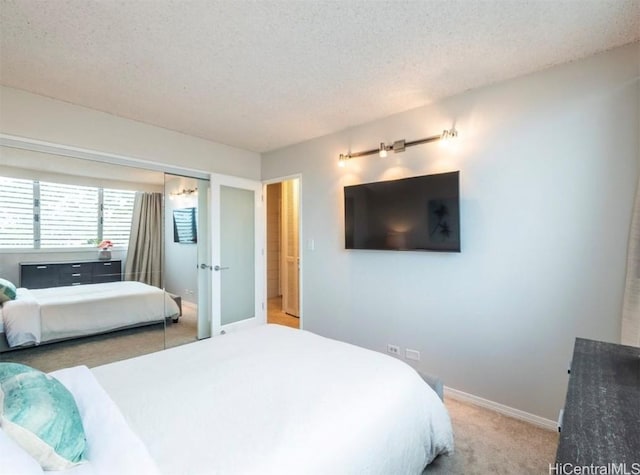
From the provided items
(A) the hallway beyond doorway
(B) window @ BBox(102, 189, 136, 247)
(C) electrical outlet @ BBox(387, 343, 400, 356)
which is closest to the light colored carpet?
(C) electrical outlet @ BBox(387, 343, 400, 356)

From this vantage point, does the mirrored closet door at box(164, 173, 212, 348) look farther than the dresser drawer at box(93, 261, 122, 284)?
Yes

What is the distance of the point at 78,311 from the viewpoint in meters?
3.06

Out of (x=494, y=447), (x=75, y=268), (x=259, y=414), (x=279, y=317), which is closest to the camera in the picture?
(x=259, y=414)

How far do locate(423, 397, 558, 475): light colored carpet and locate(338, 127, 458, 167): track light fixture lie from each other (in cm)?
220

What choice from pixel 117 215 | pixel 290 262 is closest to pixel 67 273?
pixel 117 215

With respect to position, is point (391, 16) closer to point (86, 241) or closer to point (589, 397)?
point (589, 397)

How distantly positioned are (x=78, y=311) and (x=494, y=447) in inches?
148

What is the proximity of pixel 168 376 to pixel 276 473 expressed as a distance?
0.88 m

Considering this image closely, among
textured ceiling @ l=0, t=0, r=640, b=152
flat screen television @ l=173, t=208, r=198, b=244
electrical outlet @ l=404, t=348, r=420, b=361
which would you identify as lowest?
electrical outlet @ l=404, t=348, r=420, b=361

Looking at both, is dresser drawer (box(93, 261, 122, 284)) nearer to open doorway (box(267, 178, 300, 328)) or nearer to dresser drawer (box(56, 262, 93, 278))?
dresser drawer (box(56, 262, 93, 278))

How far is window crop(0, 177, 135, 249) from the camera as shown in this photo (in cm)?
264

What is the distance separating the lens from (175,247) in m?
3.68

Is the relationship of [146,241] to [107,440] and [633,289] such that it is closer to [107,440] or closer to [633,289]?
→ [107,440]

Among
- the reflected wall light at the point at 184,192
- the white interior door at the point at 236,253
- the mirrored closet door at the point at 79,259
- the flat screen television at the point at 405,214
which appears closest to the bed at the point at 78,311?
the mirrored closet door at the point at 79,259
